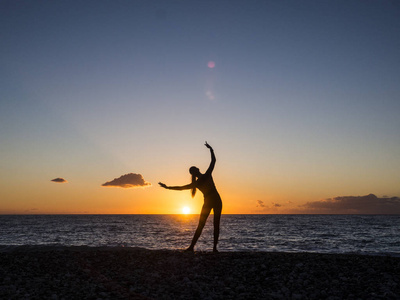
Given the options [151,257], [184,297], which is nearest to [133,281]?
[184,297]

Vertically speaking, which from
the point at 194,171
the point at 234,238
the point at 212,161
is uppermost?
the point at 212,161

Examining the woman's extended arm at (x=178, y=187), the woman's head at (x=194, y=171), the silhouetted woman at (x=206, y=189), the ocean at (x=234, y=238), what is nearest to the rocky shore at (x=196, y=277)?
the silhouetted woman at (x=206, y=189)

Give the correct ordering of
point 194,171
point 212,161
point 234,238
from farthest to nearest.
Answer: point 234,238 < point 194,171 < point 212,161

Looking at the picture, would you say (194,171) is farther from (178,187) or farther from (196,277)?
(196,277)

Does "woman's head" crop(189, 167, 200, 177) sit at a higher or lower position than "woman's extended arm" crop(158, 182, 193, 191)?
higher

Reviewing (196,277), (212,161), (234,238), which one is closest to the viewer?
(196,277)

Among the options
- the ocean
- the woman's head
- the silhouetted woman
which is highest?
the woman's head

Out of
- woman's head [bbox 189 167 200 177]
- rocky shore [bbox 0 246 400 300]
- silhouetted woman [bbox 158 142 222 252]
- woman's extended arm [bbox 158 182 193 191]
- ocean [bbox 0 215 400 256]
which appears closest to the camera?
rocky shore [bbox 0 246 400 300]

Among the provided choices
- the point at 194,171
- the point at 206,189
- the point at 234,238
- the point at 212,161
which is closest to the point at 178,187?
the point at 194,171

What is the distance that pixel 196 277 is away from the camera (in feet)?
26.5

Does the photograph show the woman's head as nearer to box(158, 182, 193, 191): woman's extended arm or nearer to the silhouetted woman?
the silhouetted woman

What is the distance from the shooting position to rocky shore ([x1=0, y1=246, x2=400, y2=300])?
681cm

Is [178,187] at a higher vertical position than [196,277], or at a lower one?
higher

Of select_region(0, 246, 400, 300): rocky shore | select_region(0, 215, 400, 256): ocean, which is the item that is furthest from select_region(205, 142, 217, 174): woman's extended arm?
select_region(0, 215, 400, 256): ocean
